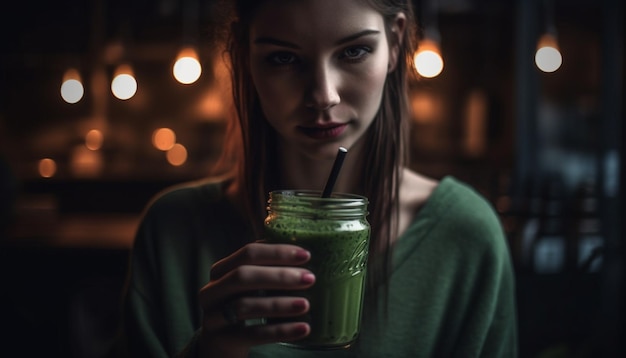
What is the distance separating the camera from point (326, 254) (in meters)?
0.80

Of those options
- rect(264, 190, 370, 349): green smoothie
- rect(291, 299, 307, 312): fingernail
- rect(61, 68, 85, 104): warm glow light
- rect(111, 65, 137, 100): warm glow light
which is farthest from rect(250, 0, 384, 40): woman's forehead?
rect(61, 68, 85, 104): warm glow light

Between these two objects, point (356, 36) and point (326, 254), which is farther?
point (356, 36)

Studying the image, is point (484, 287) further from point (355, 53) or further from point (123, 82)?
point (123, 82)

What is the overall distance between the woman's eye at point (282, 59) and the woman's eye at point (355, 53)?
0.08 m

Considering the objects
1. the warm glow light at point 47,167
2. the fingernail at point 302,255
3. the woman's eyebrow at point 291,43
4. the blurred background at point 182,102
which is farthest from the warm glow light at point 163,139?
the fingernail at point 302,255

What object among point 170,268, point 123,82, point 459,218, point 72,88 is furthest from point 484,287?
point 72,88

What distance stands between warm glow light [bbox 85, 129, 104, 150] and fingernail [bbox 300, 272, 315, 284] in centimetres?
797

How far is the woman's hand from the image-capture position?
29.4 inches

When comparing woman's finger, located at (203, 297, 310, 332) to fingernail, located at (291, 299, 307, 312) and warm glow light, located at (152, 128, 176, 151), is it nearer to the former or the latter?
fingernail, located at (291, 299, 307, 312)

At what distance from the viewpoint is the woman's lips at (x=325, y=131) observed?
38.8 inches

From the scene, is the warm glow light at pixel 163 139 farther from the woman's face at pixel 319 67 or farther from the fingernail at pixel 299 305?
the fingernail at pixel 299 305

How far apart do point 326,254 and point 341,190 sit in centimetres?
46

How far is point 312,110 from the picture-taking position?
3.15ft

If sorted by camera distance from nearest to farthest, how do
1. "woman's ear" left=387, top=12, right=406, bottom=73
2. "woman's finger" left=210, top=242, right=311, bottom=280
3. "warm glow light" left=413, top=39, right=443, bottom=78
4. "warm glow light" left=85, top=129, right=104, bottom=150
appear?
"woman's finger" left=210, top=242, right=311, bottom=280
"woman's ear" left=387, top=12, right=406, bottom=73
"warm glow light" left=413, top=39, right=443, bottom=78
"warm glow light" left=85, top=129, right=104, bottom=150
